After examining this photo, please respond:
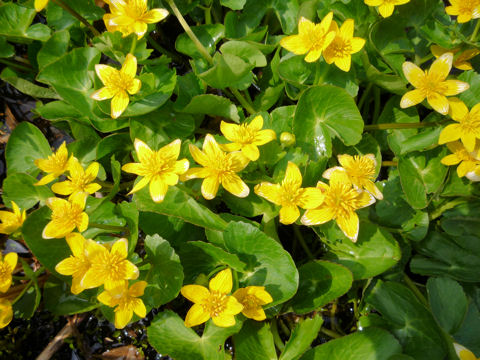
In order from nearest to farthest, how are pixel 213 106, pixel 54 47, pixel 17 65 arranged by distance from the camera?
pixel 213 106 → pixel 54 47 → pixel 17 65

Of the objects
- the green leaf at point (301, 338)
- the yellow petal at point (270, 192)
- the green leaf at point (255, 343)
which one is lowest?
the green leaf at point (255, 343)

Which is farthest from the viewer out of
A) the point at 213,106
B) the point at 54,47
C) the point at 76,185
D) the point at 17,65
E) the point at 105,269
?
the point at 17,65

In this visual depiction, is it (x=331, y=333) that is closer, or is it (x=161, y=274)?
(x=161, y=274)

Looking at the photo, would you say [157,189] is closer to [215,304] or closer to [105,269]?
[105,269]

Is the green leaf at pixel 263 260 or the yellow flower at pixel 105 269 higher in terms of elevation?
the yellow flower at pixel 105 269

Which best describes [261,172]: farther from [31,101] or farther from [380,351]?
[31,101]

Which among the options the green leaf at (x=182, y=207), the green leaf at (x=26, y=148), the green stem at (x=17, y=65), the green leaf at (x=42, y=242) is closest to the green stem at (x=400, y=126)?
the green leaf at (x=182, y=207)

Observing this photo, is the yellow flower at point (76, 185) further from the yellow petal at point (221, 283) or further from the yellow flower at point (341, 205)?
the yellow flower at point (341, 205)

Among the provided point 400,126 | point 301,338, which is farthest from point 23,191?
point 400,126

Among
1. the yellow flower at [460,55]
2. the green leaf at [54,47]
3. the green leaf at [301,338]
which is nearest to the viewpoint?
the green leaf at [301,338]
